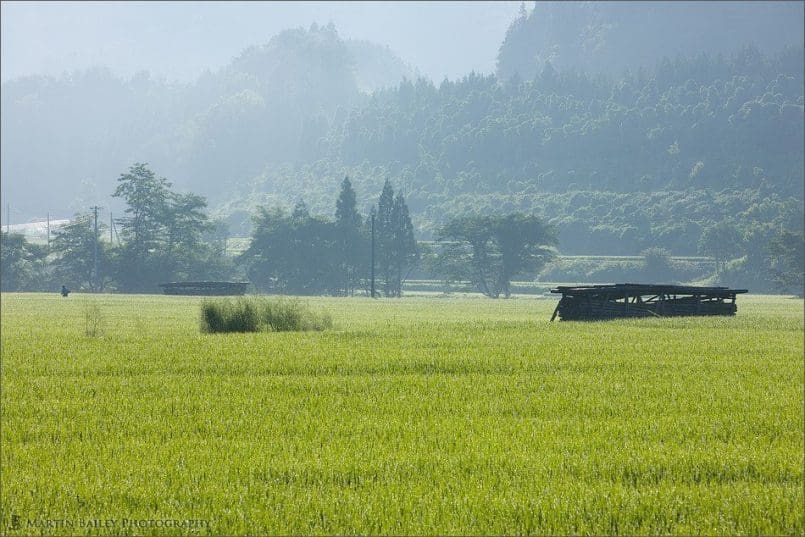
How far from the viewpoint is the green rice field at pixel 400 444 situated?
7.09 meters

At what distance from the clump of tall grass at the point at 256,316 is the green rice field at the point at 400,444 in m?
8.38

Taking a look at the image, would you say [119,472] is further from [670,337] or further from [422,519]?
[670,337]

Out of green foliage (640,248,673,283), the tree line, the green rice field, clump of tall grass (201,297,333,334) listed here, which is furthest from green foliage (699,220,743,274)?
the green rice field

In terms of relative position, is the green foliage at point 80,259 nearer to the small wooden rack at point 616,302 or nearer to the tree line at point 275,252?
the tree line at point 275,252

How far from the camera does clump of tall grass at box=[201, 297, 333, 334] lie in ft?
89.2

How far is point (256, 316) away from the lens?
28.0 m

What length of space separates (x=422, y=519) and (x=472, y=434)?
10.0ft

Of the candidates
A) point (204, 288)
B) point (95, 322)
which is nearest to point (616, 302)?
point (95, 322)

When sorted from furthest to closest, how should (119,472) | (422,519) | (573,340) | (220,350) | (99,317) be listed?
1. (99,317)
2. (573,340)
3. (220,350)
4. (119,472)
5. (422,519)

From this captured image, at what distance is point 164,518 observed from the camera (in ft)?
22.8

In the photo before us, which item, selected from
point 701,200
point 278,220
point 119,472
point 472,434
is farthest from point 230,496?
point 701,200

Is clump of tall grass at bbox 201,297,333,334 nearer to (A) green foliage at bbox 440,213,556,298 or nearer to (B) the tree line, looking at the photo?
(B) the tree line

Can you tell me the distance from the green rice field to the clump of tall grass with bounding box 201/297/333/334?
8382mm

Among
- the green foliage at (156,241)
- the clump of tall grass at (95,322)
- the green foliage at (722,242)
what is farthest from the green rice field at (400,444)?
the green foliage at (722,242)
